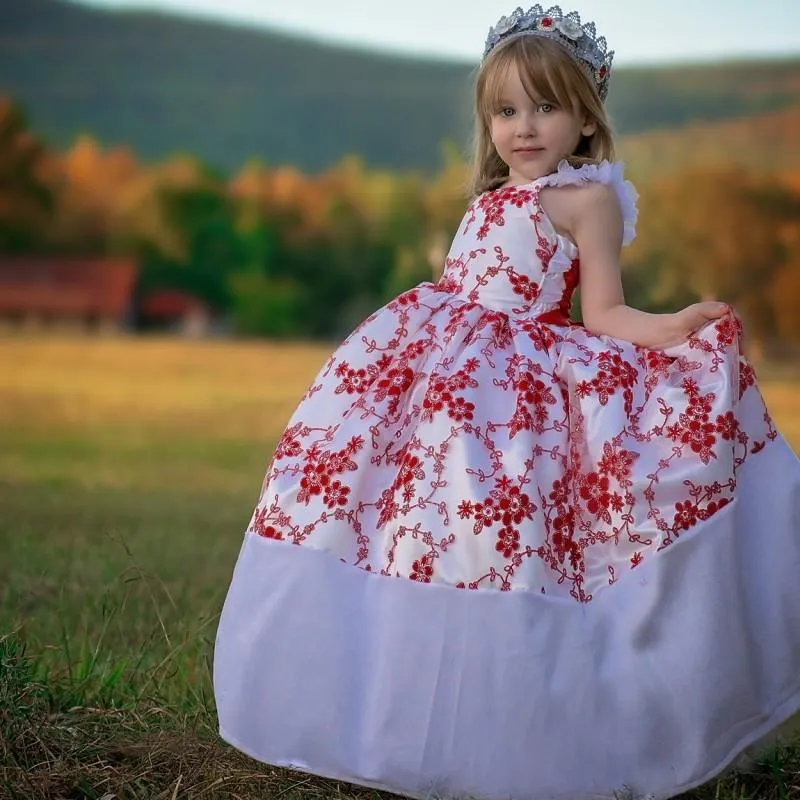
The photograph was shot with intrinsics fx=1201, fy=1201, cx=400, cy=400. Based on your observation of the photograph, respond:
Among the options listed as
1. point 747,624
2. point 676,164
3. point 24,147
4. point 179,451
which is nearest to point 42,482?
point 179,451

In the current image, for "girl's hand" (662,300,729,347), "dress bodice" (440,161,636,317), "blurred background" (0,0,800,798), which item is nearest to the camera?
"girl's hand" (662,300,729,347)

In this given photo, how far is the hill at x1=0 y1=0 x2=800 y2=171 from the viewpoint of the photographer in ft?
19.1

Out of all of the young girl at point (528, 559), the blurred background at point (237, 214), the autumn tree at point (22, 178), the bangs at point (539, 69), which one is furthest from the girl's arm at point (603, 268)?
the autumn tree at point (22, 178)

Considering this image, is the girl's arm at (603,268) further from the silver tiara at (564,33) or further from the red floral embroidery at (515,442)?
the silver tiara at (564,33)

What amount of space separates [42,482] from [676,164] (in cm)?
310

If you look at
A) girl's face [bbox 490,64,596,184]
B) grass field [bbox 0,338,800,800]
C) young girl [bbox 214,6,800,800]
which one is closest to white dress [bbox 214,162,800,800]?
young girl [bbox 214,6,800,800]

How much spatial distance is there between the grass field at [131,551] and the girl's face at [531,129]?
0.90 metres

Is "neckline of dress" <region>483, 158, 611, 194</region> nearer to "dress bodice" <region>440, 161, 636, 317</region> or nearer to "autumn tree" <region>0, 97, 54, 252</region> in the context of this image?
"dress bodice" <region>440, 161, 636, 317</region>

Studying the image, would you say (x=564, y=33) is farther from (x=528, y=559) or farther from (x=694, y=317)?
(x=528, y=559)

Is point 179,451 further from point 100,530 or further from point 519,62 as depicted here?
point 519,62

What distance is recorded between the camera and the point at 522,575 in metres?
1.47

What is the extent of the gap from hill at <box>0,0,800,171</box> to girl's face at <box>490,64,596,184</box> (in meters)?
4.11

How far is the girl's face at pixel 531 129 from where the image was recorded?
174 cm

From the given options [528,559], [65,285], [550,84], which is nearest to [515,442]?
[528,559]
